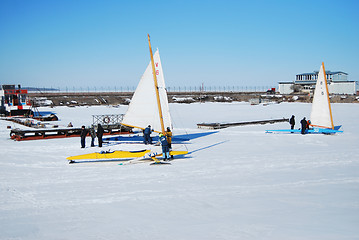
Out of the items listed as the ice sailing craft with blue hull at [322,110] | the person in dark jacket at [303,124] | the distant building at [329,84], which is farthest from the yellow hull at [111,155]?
the distant building at [329,84]

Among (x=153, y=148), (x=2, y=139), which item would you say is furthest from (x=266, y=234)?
(x=2, y=139)

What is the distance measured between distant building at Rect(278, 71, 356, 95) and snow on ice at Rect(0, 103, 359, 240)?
2917 inches

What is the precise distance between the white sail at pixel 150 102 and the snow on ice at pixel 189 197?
9.04 ft

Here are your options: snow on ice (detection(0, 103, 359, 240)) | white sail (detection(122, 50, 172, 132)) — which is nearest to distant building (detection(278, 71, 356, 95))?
snow on ice (detection(0, 103, 359, 240))

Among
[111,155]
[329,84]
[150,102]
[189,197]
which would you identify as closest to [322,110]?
[150,102]

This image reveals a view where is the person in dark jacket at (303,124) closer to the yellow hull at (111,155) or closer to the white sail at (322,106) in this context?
the white sail at (322,106)

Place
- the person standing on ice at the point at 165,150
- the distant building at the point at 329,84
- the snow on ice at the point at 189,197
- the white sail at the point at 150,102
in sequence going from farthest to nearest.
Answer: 1. the distant building at the point at 329,84
2. the white sail at the point at 150,102
3. the person standing on ice at the point at 165,150
4. the snow on ice at the point at 189,197

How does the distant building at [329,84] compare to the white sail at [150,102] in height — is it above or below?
above

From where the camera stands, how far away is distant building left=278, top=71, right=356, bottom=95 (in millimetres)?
79938

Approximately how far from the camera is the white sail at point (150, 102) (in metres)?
15.6

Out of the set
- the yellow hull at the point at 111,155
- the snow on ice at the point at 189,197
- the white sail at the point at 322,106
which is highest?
the white sail at the point at 322,106

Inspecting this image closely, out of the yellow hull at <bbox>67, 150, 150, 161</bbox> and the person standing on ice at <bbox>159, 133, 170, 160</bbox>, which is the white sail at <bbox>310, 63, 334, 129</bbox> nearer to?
the person standing on ice at <bbox>159, 133, 170, 160</bbox>

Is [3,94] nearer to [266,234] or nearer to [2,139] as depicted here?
[2,139]

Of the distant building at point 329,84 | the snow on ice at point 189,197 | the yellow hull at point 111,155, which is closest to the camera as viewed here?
the snow on ice at point 189,197
